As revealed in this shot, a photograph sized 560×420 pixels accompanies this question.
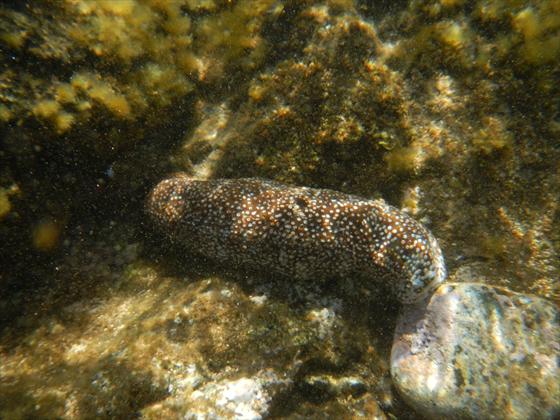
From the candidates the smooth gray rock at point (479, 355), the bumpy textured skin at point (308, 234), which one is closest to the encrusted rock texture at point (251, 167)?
the smooth gray rock at point (479, 355)

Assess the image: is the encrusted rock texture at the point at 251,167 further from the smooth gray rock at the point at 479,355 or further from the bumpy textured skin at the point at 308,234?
the bumpy textured skin at the point at 308,234

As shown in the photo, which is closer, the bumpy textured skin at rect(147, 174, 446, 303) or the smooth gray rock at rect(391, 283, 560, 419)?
the smooth gray rock at rect(391, 283, 560, 419)

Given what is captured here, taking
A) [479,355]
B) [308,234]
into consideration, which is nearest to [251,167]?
[308,234]

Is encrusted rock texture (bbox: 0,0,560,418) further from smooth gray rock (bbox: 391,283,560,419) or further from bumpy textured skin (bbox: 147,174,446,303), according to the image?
bumpy textured skin (bbox: 147,174,446,303)

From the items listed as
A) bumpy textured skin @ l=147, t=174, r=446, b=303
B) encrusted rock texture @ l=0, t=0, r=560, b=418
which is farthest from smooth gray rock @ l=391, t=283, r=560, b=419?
bumpy textured skin @ l=147, t=174, r=446, b=303

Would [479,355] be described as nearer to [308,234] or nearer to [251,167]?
[308,234]
